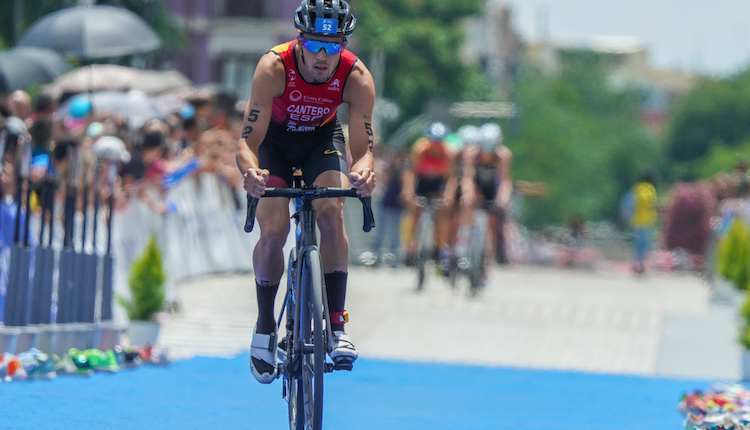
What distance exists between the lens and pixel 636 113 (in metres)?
113

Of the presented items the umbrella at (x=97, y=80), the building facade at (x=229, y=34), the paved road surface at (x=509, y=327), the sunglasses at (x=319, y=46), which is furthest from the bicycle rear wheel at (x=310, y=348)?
the building facade at (x=229, y=34)

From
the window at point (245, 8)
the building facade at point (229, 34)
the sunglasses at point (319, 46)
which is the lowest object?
the sunglasses at point (319, 46)

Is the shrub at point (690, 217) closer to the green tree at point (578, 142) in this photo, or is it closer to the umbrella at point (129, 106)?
the umbrella at point (129, 106)

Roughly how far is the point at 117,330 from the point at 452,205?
7.10 metres

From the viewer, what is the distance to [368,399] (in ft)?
27.3

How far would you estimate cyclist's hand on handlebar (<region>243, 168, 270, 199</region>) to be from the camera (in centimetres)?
552

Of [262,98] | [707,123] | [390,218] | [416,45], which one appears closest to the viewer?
[262,98]

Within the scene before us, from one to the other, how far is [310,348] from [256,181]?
2.71ft

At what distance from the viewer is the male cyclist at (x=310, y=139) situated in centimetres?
574

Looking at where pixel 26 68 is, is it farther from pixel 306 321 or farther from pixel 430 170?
pixel 306 321

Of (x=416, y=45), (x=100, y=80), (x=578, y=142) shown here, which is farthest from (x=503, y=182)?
(x=578, y=142)

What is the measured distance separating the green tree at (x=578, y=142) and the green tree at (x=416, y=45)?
1349 cm

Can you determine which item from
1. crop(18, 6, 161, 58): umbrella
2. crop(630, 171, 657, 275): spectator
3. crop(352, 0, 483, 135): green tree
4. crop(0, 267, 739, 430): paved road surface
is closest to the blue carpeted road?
crop(0, 267, 739, 430): paved road surface

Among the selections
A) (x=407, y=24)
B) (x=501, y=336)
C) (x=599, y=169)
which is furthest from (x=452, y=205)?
(x=599, y=169)
